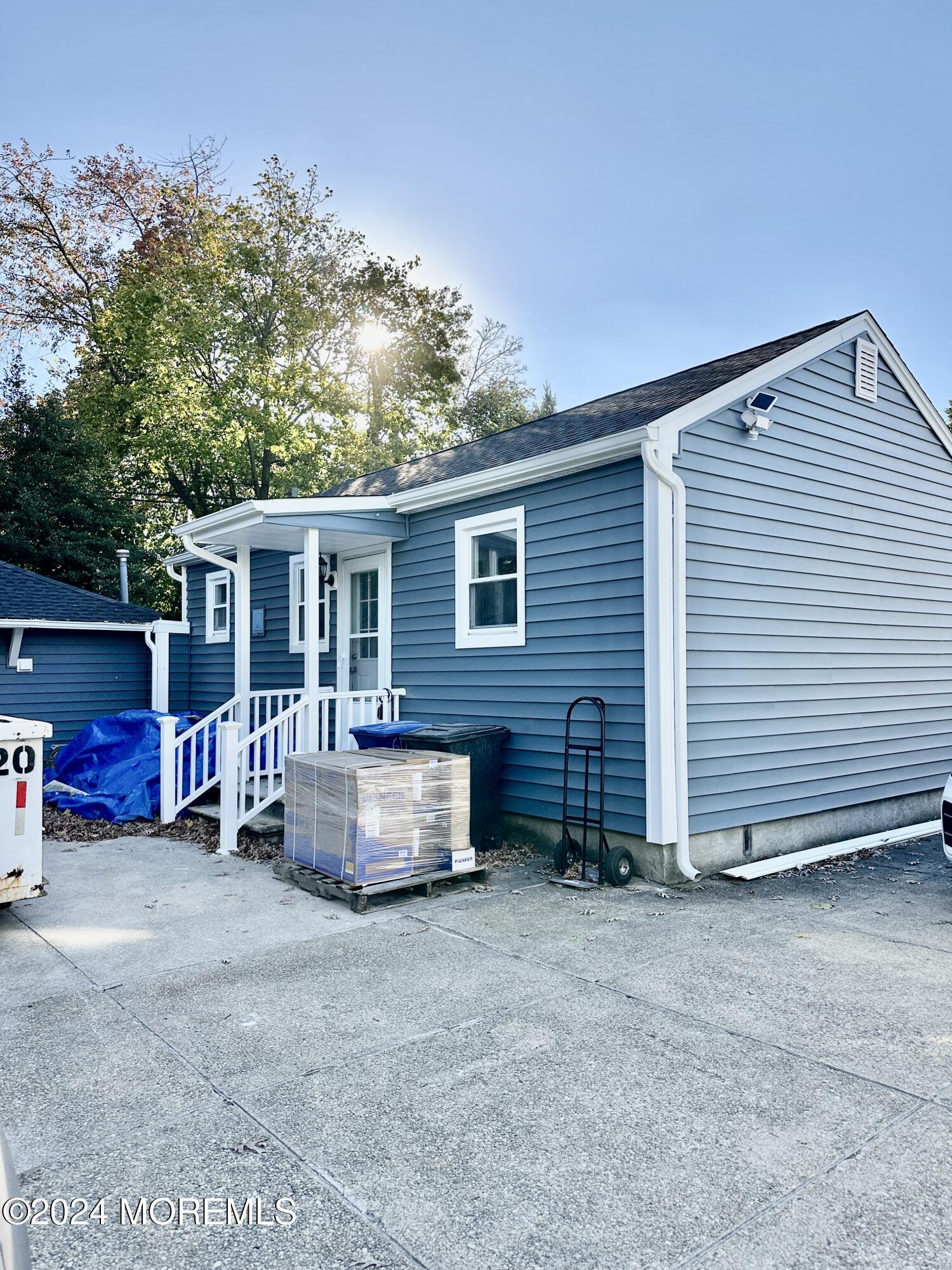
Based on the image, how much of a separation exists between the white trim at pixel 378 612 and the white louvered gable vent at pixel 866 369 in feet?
15.2

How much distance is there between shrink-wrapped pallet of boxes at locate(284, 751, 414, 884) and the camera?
204 inches

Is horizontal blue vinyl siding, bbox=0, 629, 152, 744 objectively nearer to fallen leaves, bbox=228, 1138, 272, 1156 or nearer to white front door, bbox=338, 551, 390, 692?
white front door, bbox=338, 551, 390, 692

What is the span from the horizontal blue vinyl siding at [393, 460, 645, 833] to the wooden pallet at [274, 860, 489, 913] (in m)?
1.06

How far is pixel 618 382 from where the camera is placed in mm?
28500

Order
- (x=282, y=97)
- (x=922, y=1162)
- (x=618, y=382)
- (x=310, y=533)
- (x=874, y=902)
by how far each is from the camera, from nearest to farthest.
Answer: (x=922, y=1162) → (x=874, y=902) → (x=310, y=533) → (x=282, y=97) → (x=618, y=382)

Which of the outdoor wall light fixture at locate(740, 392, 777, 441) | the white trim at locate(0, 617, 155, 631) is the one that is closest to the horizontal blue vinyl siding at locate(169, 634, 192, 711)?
the white trim at locate(0, 617, 155, 631)

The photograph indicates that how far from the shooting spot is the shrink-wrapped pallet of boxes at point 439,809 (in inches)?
215

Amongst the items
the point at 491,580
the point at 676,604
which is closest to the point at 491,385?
the point at 491,580

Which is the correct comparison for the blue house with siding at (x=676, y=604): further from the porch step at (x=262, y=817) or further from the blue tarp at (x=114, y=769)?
the blue tarp at (x=114, y=769)

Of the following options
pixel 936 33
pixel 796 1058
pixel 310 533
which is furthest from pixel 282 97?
pixel 796 1058

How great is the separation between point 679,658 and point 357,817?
241 centimetres

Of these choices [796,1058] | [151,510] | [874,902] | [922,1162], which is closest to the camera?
[922,1162]

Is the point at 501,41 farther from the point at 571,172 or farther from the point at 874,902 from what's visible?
the point at 874,902

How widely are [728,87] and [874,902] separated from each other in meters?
11.0
